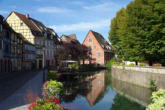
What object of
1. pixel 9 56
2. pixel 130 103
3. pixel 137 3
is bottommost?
pixel 130 103

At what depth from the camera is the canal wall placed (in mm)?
21141

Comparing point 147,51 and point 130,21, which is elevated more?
point 130,21

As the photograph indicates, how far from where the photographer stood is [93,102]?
18141mm

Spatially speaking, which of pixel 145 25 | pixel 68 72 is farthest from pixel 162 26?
pixel 68 72

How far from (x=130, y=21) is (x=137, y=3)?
2843mm

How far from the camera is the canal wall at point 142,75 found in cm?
2114

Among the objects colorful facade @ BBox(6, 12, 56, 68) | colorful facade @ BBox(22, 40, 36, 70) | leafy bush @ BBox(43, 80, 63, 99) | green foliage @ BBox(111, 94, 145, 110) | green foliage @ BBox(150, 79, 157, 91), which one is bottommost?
green foliage @ BBox(111, 94, 145, 110)

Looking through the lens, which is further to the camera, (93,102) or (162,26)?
(162,26)

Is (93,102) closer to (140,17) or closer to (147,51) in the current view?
(147,51)

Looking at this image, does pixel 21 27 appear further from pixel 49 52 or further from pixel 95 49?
pixel 95 49

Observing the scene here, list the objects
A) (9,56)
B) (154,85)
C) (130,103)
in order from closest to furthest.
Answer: (130,103) → (154,85) → (9,56)

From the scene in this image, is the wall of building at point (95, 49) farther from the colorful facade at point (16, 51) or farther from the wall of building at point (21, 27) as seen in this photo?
the colorful facade at point (16, 51)

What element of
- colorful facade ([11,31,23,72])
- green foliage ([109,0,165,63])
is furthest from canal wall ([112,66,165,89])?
colorful facade ([11,31,23,72])

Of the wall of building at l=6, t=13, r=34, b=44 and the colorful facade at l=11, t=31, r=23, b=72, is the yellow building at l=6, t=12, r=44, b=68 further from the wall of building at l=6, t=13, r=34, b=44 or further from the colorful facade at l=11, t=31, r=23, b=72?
the colorful facade at l=11, t=31, r=23, b=72
